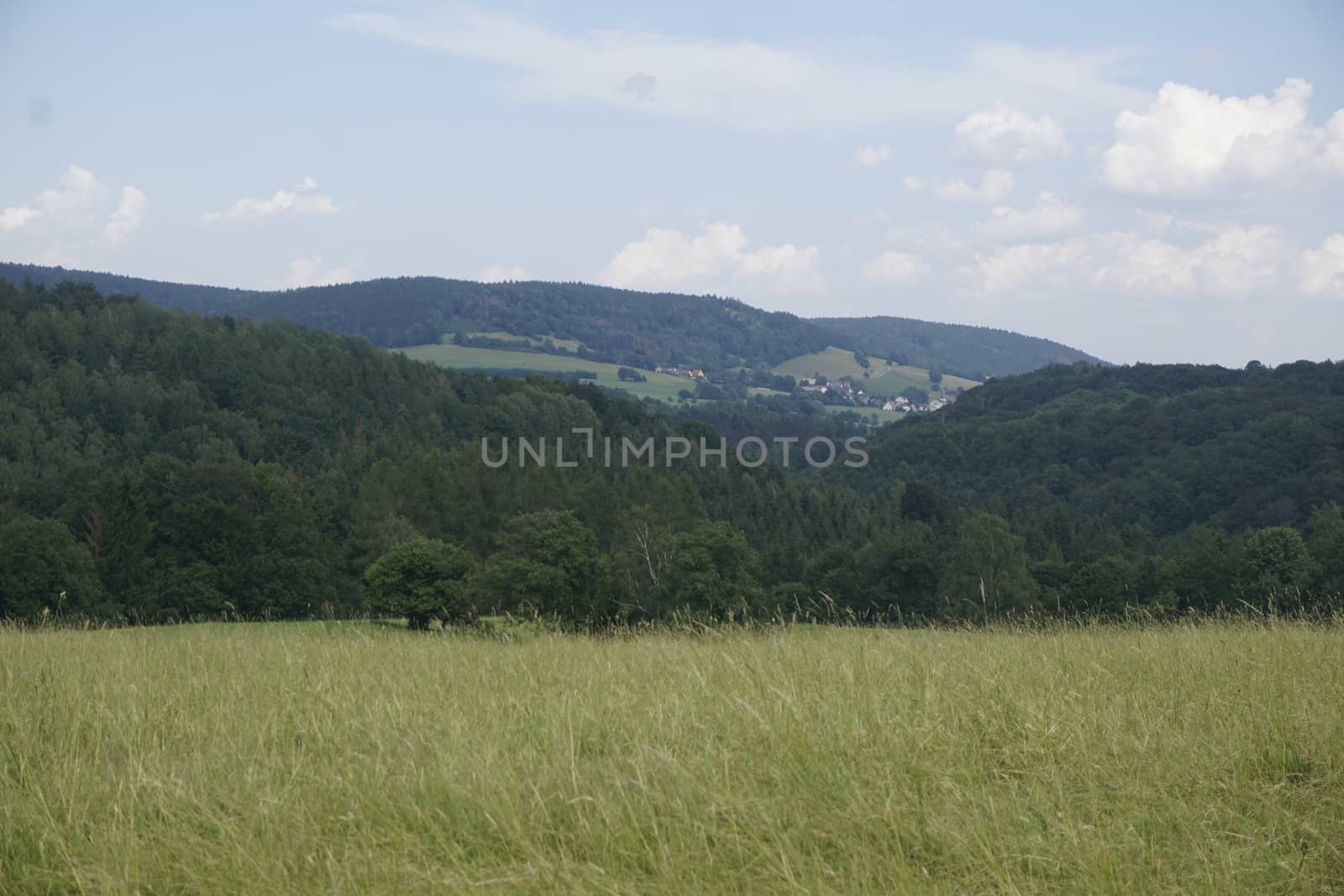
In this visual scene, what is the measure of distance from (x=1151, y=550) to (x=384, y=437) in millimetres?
73196

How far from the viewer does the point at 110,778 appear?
4.95 metres

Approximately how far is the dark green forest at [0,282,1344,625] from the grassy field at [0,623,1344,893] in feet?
13.9

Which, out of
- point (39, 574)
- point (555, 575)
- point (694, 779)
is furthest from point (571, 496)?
point (694, 779)

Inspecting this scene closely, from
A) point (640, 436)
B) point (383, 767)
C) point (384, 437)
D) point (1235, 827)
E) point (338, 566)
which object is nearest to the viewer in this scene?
point (1235, 827)

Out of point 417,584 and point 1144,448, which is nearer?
point 417,584

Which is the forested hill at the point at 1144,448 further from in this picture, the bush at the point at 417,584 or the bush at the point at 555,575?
the bush at the point at 417,584

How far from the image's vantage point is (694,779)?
448 cm

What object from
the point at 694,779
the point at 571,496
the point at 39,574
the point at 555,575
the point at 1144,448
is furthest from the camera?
the point at 1144,448

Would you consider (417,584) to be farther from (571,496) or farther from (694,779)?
(694,779)

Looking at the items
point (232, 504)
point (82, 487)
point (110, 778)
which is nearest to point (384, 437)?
point (82, 487)

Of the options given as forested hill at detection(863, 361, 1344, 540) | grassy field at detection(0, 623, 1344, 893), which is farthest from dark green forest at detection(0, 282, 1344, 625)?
grassy field at detection(0, 623, 1344, 893)

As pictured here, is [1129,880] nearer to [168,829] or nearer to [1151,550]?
[168,829]

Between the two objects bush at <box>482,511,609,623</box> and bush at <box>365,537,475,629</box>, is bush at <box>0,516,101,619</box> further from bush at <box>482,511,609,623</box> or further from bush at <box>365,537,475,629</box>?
bush at <box>482,511,609,623</box>

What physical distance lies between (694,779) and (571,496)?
7065cm
